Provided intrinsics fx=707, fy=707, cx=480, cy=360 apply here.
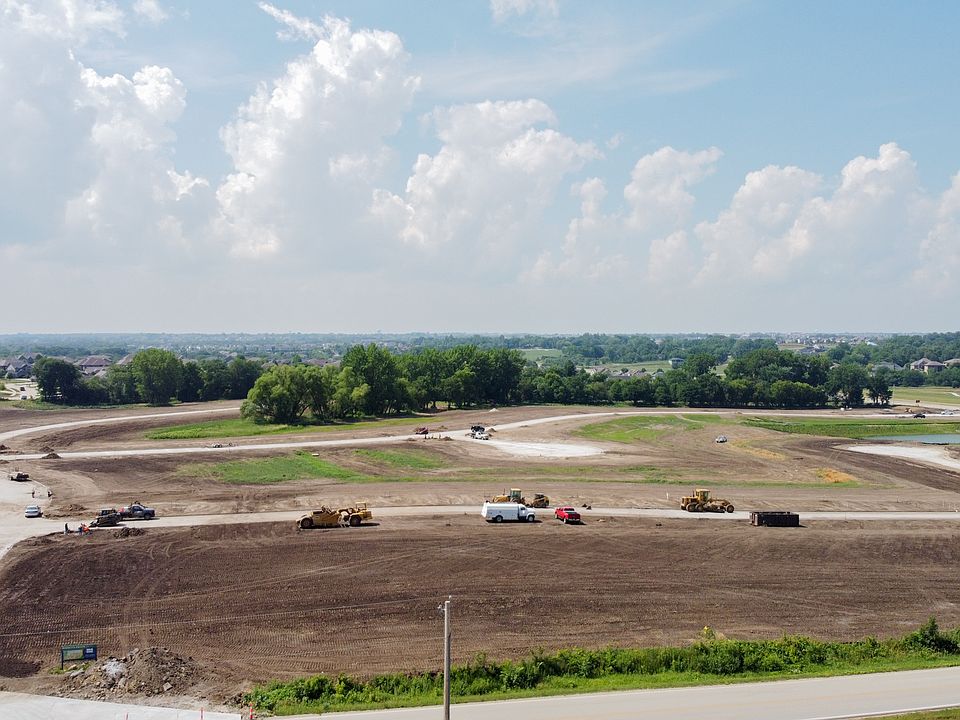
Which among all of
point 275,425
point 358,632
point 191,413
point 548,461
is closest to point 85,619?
point 358,632

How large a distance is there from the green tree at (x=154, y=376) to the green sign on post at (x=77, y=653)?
124253 mm

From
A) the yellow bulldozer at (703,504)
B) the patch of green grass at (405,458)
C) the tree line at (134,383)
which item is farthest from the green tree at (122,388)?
the yellow bulldozer at (703,504)

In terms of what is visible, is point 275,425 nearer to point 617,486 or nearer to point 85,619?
point 617,486

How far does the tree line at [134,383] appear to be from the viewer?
143000mm

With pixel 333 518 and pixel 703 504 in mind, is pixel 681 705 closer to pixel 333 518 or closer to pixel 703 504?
pixel 333 518

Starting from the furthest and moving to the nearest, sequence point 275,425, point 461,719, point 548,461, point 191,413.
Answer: point 191,413 → point 275,425 → point 548,461 → point 461,719

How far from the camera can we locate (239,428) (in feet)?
354

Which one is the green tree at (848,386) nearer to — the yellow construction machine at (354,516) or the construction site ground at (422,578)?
the construction site ground at (422,578)

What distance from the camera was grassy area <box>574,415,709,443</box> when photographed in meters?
108

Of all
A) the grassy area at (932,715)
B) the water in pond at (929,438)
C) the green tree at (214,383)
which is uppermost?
the green tree at (214,383)

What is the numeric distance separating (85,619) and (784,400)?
153000 mm

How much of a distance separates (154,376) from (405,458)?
274 ft

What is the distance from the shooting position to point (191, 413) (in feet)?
409

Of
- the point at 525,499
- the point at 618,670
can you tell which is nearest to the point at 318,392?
the point at 525,499
